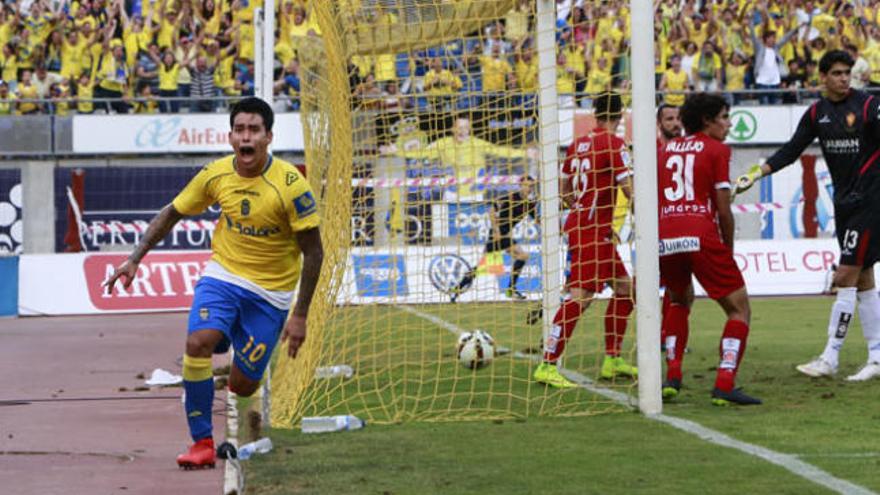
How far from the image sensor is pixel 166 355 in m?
15.2

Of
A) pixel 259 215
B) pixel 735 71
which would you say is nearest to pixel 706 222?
pixel 259 215

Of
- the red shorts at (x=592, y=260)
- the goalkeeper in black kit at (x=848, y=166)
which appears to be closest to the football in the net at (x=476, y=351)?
the red shorts at (x=592, y=260)

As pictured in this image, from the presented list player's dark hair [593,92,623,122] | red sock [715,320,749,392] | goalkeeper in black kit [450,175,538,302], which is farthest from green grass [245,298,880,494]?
player's dark hair [593,92,623,122]

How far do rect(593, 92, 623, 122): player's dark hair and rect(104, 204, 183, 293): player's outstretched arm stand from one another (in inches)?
144

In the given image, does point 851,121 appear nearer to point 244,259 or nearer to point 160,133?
point 244,259

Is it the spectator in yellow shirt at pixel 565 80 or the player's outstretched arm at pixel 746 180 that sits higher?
the spectator in yellow shirt at pixel 565 80

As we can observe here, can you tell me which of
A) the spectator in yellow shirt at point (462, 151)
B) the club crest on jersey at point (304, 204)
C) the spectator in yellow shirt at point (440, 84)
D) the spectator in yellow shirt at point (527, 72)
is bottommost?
the club crest on jersey at point (304, 204)

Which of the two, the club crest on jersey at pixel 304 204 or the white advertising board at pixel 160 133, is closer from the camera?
the club crest on jersey at pixel 304 204

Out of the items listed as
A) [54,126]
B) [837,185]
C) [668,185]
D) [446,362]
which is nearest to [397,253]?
[446,362]

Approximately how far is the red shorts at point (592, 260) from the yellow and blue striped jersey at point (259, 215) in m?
3.16

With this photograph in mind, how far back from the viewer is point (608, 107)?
10320 millimetres

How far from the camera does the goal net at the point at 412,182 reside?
1005cm

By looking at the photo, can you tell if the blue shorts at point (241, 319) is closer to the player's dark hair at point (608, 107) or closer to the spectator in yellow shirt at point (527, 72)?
the player's dark hair at point (608, 107)

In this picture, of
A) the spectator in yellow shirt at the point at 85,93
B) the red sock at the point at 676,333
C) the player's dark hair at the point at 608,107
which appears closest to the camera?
the red sock at the point at 676,333
